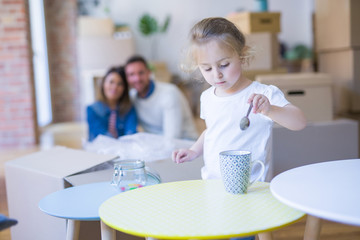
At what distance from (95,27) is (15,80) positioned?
1757 mm

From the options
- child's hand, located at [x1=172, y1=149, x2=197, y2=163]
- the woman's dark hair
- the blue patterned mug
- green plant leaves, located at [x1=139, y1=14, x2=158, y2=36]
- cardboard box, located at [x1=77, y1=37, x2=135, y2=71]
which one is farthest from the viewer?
green plant leaves, located at [x1=139, y1=14, x2=158, y2=36]

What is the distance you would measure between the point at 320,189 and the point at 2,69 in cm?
418

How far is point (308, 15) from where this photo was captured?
7172 mm

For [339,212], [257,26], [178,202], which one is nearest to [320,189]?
[339,212]

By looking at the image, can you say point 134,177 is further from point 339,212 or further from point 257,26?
point 257,26

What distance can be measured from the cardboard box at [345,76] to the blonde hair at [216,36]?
186 centimetres

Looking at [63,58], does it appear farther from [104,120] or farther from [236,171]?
[236,171]

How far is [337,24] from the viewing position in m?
2.99

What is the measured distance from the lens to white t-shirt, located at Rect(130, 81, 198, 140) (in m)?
2.96

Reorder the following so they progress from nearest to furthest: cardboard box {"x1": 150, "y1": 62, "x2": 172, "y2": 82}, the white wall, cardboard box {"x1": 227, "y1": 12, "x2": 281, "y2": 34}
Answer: cardboard box {"x1": 227, "y1": 12, "x2": 281, "y2": 34}, cardboard box {"x1": 150, "y1": 62, "x2": 172, "y2": 82}, the white wall

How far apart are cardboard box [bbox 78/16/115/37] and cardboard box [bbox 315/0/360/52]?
3.37 m

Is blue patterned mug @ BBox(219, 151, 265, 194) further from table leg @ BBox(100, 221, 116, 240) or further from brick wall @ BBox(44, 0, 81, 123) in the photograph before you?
brick wall @ BBox(44, 0, 81, 123)

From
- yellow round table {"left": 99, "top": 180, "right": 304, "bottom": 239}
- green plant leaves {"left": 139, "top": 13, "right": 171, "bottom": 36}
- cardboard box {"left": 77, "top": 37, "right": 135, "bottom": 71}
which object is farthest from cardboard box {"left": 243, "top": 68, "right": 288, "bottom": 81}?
green plant leaves {"left": 139, "top": 13, "right": 171, "bottom": 36}

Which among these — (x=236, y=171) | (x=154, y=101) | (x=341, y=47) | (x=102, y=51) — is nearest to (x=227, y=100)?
(x=236, y=171)
